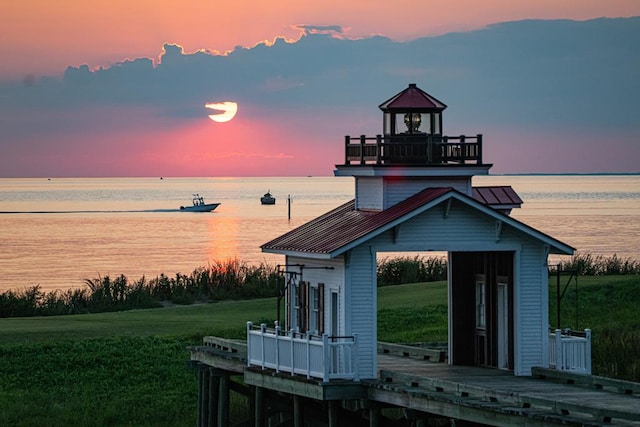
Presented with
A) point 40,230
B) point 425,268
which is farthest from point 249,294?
point 40,230

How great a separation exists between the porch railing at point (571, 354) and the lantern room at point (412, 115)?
559 centimetres

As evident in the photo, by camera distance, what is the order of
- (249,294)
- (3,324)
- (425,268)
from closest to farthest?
1. (3,324)
2. (249,294)
3. (425,268)

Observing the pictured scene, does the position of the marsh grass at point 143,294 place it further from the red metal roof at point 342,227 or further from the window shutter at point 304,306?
the window shutter at point 304,306

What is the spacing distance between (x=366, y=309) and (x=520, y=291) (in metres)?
3.32

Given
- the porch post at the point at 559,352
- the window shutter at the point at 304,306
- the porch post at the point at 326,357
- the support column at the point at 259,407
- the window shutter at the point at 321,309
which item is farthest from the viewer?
the window shutter at the point at 304,306

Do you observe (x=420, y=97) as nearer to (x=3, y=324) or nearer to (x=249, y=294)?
(x=3, y=324)

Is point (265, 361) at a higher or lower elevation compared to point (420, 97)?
→ lower

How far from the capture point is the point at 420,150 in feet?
101

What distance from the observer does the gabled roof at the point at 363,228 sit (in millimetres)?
27844

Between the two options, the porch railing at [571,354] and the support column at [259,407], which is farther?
the support column at [259,407]

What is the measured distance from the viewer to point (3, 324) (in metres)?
49.8

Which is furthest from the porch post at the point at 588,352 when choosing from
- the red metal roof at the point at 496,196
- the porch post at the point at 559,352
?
the red metal roof at the point at 496,196

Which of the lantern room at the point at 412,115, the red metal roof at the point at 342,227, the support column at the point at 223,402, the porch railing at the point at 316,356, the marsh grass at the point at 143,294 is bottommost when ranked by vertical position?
the support column at the point at 223,402

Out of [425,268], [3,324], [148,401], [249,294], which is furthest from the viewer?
[425,268]
